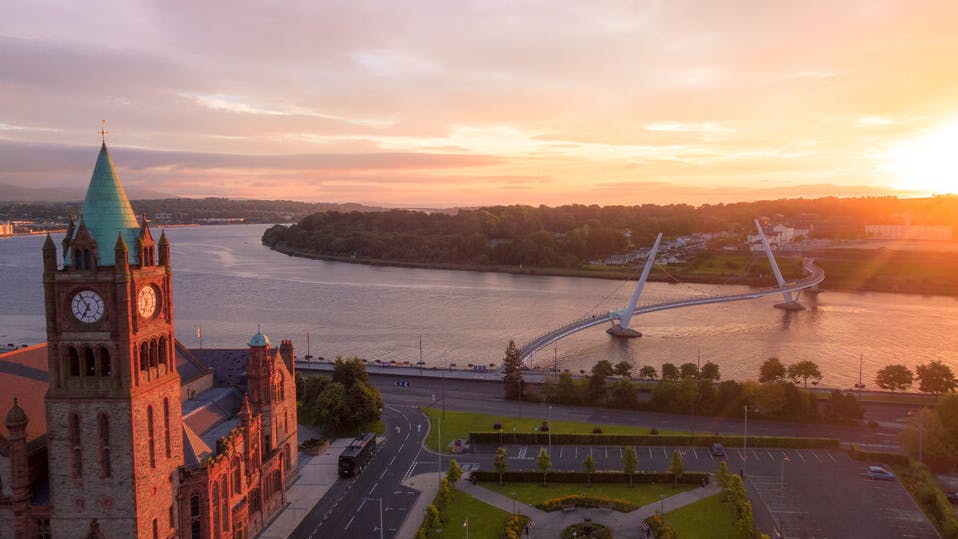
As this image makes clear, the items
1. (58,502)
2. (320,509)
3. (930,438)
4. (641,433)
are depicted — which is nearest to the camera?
(58,502)

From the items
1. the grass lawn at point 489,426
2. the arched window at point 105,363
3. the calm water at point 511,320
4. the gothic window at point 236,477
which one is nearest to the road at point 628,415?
the grass lawn at point 489,426

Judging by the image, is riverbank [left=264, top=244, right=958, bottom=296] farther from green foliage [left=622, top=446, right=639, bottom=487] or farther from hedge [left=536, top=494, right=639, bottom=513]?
hedge [left=536, top=494, right=639, bottom=513]

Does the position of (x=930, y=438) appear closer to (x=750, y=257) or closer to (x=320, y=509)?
(x=320, y=509)

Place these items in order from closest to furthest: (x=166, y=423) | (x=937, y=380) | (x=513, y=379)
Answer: (x=166, y=423) < (x=937, y=380) < (x=513, y=379)

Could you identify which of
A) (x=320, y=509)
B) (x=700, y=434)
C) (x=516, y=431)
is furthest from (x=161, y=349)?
(x=700, y=434)

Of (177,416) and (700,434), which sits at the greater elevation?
(177,416)

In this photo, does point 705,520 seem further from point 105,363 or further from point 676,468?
point 105,363

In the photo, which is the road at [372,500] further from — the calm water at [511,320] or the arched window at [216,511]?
the calm water at [511,320]

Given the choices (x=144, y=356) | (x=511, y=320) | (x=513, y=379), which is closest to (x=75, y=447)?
Result: (x=144, y=356)
